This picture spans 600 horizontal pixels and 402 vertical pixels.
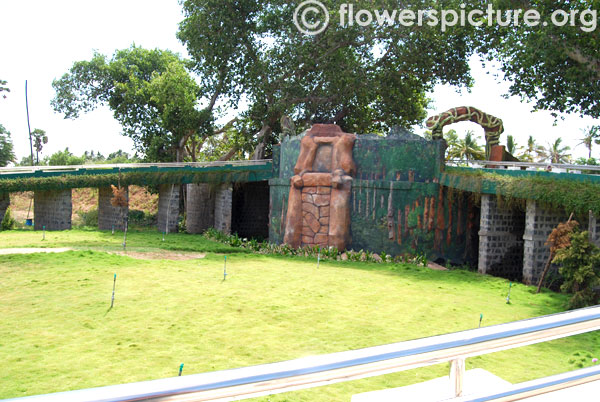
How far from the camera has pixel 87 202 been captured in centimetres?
4150

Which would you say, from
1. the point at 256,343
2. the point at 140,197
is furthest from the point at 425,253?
the point at 140,197

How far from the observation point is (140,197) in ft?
137

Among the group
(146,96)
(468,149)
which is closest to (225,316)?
(146,96)

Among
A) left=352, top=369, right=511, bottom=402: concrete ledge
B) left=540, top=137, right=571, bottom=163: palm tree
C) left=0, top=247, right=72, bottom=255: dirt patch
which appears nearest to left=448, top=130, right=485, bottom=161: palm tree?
left=540, top=137, right=571, bottom=163: palm tree

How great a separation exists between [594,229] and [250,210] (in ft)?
64.8

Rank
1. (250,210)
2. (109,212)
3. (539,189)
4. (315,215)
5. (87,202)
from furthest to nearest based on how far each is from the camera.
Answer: (87,202), (250,210), (109,212), (315,215), (539,189)

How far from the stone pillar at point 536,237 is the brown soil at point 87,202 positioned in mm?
27957

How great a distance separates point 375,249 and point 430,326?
960cm

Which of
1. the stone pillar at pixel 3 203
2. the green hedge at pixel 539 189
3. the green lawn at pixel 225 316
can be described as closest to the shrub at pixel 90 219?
the stone pillar at pixel 3 203

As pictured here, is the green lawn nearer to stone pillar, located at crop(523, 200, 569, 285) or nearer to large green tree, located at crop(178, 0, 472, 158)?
stone pillar, located at crop(523, 200, 569, 285)

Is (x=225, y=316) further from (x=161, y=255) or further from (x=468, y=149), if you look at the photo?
(x=468, y=149)

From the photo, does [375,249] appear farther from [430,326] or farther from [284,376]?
[284,376]

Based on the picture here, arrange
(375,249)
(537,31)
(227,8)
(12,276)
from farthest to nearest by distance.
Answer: (227,8), (375,249), (537,31), (12,276)

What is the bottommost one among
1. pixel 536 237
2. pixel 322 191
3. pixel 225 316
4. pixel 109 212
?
pixel 225 316
